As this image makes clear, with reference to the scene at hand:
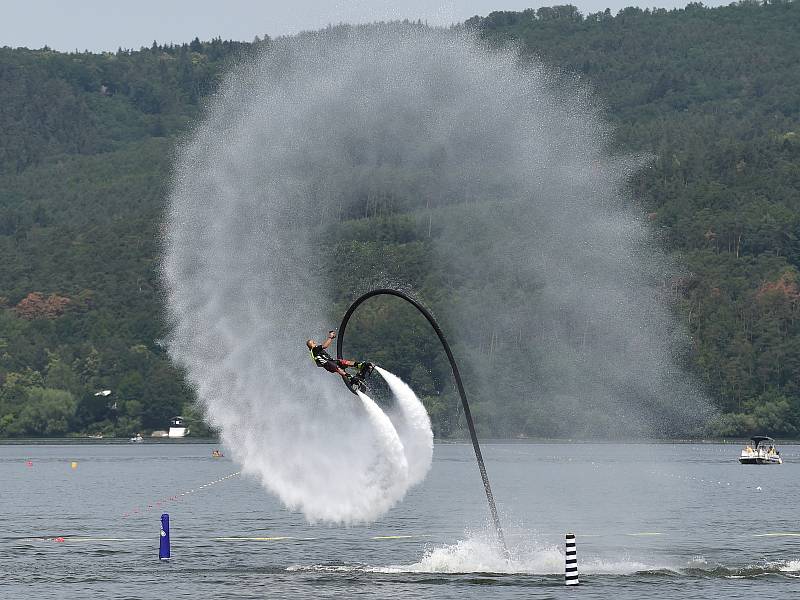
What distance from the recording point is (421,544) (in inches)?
2997

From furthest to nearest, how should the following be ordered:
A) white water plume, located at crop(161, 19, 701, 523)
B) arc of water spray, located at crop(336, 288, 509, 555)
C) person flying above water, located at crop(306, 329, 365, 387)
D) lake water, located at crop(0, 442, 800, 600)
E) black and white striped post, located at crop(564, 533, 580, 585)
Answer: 1. white water plume, located at crop(161, 19, 701, 523)
2. lake water, located at crop(0, 442, 800, 600)
3. black and white striped post, located at crop(564, 533, 580, 585)
4. person flying above water, located at crop(306, 329, 365, 387)
5. arc of water spray, located at crop(336, 288, 509, 555)

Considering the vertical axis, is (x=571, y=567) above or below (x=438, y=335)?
below

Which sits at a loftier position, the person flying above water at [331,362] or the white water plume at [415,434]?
the person flying above water at [331,362]

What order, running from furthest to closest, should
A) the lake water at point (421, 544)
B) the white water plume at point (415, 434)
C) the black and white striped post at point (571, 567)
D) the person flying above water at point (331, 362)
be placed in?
the white water plume at point (415, 434), the lake water at point (421, 544), the black and white striped post at point (571, 567), the person flying above water at point (331, 362)

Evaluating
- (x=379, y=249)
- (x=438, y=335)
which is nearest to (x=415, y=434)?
(x=438, y=335)

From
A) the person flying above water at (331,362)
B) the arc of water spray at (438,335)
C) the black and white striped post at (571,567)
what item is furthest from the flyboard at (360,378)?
the black and white striped post at (571,567)

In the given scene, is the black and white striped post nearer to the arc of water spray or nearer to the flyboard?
the arc of water spray

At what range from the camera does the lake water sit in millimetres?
55750

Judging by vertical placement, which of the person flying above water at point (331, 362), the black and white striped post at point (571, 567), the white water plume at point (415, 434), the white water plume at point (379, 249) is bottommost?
the black and white striped post at point (571, 567)

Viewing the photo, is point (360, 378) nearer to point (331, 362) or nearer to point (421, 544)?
point (331, 362)

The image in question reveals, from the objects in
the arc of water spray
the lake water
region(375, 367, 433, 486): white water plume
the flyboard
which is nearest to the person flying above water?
the flyboard

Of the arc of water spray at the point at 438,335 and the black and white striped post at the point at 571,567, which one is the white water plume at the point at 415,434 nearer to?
the arc of water spray at the point at 438,335

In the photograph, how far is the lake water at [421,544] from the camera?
55.8 m

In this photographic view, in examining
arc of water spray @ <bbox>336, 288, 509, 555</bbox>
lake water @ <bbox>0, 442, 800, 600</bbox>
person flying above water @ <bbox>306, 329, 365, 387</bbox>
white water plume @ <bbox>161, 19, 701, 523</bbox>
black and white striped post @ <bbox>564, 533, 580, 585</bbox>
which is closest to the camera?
arc of water spray @ <bbox>336, 288, 509, 555</bbox>
